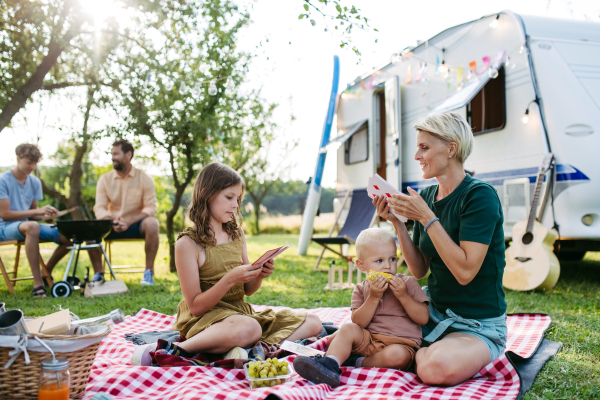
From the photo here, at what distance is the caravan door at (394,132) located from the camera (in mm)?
6145

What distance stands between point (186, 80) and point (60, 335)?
15.9 feet

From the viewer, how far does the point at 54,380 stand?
1.69 meters

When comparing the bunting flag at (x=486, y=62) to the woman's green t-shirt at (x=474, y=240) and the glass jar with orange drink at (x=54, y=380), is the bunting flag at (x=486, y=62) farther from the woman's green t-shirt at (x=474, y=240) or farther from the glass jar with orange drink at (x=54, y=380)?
the glass jar with orange drink at (x=54, y=380)

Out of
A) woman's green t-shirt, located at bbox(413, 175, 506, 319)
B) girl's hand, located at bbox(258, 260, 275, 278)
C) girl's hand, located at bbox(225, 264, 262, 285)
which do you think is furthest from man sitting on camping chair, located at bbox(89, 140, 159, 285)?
woman's green t-shirt, located at bbox(413, 175, 506, 319)

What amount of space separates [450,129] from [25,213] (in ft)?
14.5

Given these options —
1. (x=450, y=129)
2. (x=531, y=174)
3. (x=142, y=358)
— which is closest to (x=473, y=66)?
(x=531, y=174)

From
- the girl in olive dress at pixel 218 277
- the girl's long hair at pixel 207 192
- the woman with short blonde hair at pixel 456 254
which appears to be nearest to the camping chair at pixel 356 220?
the girl in olive dress at pixel 218 277

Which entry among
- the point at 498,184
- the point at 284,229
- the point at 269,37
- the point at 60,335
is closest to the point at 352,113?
the point at 269,37

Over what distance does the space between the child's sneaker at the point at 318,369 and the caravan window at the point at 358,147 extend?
5436mm

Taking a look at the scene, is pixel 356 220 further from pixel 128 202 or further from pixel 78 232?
pixel 78 232

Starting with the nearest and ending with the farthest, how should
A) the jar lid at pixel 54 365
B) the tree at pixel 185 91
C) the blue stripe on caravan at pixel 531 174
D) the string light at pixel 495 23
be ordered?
the jar lid at pixel 54 365 < the blue stripe on caravan at pixel 531 174 < the string light at pixel 495 23 < the tree at pixel 185 91

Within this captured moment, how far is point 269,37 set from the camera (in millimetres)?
5301

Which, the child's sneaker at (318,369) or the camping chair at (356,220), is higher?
the camping chair at (356,220)

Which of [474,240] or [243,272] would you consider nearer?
[474,240]
